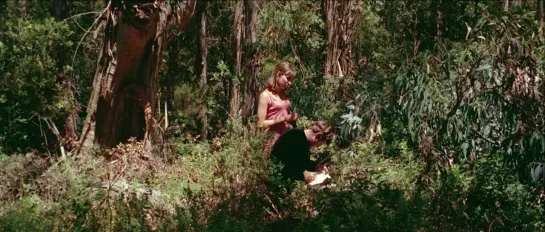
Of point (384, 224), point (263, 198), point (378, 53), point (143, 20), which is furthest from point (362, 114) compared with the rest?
point (378, 53)

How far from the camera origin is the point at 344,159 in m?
10.0

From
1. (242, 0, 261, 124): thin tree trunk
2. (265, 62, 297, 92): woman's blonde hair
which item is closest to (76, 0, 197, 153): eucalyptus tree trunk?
(265, 62, 297, 92): woman's blonde hair

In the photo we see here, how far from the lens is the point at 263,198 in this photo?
7973mm

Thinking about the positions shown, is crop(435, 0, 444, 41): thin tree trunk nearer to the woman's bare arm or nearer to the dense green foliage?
the dense green foliage

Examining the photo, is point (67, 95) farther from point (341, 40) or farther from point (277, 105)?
point (341, 40)

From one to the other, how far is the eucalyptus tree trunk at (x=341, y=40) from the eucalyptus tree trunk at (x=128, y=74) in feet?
13.1

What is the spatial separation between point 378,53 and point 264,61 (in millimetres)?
2587

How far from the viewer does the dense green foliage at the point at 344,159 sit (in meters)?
7.38

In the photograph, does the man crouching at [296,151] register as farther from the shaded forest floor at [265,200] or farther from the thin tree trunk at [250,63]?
the thin tree trunk at [250,63]

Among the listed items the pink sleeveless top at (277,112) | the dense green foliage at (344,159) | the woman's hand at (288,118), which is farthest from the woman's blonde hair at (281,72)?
the dense green foliage at (344,159)

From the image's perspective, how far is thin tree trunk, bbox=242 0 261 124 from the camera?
15.0 meters

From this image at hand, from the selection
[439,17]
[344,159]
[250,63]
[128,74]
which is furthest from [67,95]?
[439,17]

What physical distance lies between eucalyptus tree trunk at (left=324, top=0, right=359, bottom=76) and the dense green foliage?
601 mm

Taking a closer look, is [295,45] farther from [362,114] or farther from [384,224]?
[384,224]
